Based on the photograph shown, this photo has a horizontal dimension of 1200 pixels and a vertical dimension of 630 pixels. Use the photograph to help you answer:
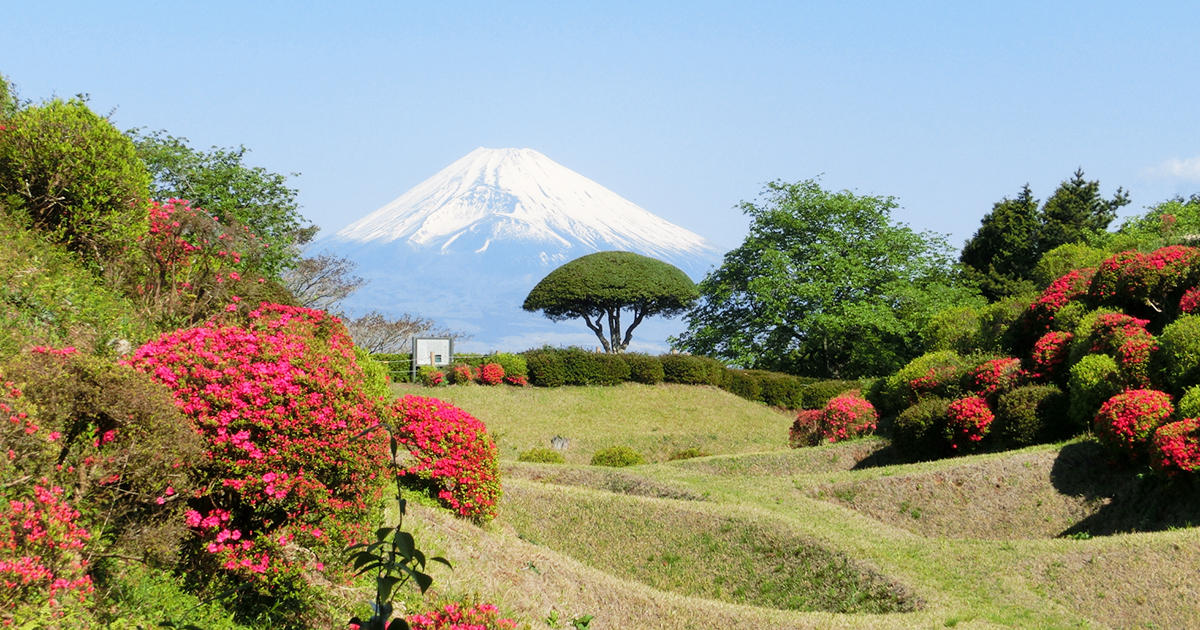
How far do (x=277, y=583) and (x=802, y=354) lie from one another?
35810mm

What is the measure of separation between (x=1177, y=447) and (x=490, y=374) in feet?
75.6

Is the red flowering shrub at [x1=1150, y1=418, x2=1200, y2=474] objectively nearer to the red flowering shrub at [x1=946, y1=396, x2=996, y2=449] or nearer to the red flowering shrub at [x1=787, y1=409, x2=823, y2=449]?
the red flowering shrub at [x1=946, y1=396, x2=996, y2=449]

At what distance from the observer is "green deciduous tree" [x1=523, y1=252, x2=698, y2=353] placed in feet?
165

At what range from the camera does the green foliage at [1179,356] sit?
46.9ft

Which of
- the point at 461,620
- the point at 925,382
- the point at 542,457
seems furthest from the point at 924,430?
the point at 461,620

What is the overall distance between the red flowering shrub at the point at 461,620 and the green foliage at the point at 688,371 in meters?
29.3

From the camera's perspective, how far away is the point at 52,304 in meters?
10.8

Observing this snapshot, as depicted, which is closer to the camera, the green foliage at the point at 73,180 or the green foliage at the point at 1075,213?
the green foliage at the point at 73,180

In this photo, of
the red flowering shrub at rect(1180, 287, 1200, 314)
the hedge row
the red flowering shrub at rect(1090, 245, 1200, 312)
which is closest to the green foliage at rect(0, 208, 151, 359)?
the red flowering shrub at rect(1180, 287, 1200, 314)

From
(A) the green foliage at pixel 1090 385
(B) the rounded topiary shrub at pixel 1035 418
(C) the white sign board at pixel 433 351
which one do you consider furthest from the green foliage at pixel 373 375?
(C) the white sign board at pixel 433 351

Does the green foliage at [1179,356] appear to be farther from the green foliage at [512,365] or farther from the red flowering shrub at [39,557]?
the green foliage at [512,365]

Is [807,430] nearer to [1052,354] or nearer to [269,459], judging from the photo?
[1052,354]

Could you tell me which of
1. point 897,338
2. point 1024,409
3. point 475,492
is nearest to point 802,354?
point 897,338

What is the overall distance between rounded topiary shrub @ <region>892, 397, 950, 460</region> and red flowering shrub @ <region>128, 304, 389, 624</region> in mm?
12457
